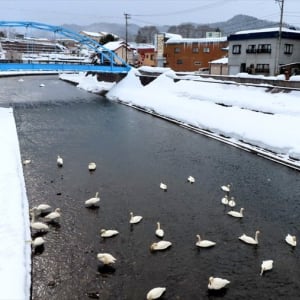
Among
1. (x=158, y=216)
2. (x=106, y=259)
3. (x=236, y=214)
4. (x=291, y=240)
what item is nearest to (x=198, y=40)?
(x=236, y=214)

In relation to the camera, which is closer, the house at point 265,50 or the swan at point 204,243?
the swan at point 204,243

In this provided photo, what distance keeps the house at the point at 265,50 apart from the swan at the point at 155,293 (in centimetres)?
2963

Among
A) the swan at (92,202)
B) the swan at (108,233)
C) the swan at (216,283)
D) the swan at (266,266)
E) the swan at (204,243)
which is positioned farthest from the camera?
the swan at (92,202)

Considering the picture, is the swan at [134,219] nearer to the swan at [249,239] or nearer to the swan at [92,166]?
the swan at [249,239]

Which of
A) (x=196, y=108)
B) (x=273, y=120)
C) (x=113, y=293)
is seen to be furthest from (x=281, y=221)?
(x=196, y=108)

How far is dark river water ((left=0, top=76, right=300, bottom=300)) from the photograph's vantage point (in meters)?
6.70

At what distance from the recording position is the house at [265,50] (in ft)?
110

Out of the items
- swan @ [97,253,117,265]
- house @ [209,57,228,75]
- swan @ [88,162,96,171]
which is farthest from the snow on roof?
swan @ [97,253,117,265]

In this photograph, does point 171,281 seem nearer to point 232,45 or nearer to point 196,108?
point 196,108

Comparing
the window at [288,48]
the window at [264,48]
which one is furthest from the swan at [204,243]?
the window at [288,48]

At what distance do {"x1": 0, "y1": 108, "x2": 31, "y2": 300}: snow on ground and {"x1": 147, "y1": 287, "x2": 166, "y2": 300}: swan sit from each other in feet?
6.31

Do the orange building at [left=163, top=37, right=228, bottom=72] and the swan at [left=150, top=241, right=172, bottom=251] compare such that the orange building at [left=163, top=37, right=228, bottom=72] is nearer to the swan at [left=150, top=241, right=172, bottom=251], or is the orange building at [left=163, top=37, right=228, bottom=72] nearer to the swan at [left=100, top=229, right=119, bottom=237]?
the swan at [left=100, top=229, right=119, bottom=237]

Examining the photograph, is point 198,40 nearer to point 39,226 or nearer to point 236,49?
point 236,49

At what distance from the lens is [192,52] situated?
154 feet
